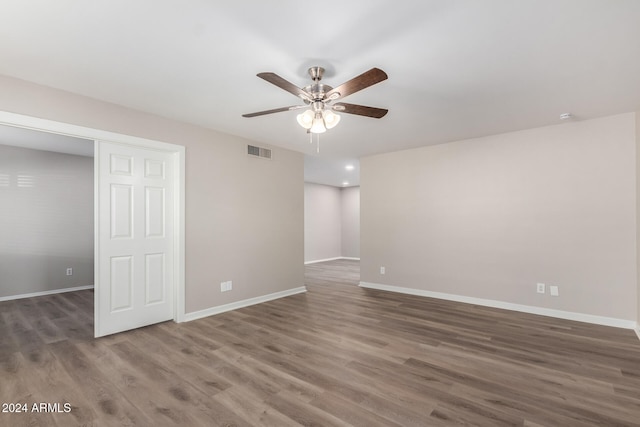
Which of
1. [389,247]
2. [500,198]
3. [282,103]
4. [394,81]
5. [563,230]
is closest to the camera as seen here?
[394,81]

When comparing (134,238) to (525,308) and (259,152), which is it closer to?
(259,152)

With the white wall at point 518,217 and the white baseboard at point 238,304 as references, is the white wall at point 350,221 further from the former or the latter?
the white baseboard at point 238,304

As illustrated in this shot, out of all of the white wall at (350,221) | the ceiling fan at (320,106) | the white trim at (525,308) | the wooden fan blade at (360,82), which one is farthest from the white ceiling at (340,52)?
the white wall at (350,221)

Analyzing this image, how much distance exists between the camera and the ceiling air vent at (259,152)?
4770 millimetres

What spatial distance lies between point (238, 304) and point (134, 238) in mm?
1717

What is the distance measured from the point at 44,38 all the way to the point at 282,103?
194 centimetres

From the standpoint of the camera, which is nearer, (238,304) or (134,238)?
(134,238)

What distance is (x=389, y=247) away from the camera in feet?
18.5

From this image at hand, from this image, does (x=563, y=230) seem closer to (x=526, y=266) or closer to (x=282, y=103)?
(x=526, y=266)

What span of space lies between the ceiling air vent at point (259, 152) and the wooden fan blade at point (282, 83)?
8.25ft

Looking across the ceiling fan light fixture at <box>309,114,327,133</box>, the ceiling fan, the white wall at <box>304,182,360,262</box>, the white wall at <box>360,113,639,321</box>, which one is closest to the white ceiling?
the ceiling fan

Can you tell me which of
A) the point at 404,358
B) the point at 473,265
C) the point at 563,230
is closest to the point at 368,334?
the point at 404,358

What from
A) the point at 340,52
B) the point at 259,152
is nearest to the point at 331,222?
the point at 259,152

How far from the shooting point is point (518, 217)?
14.3 feet
